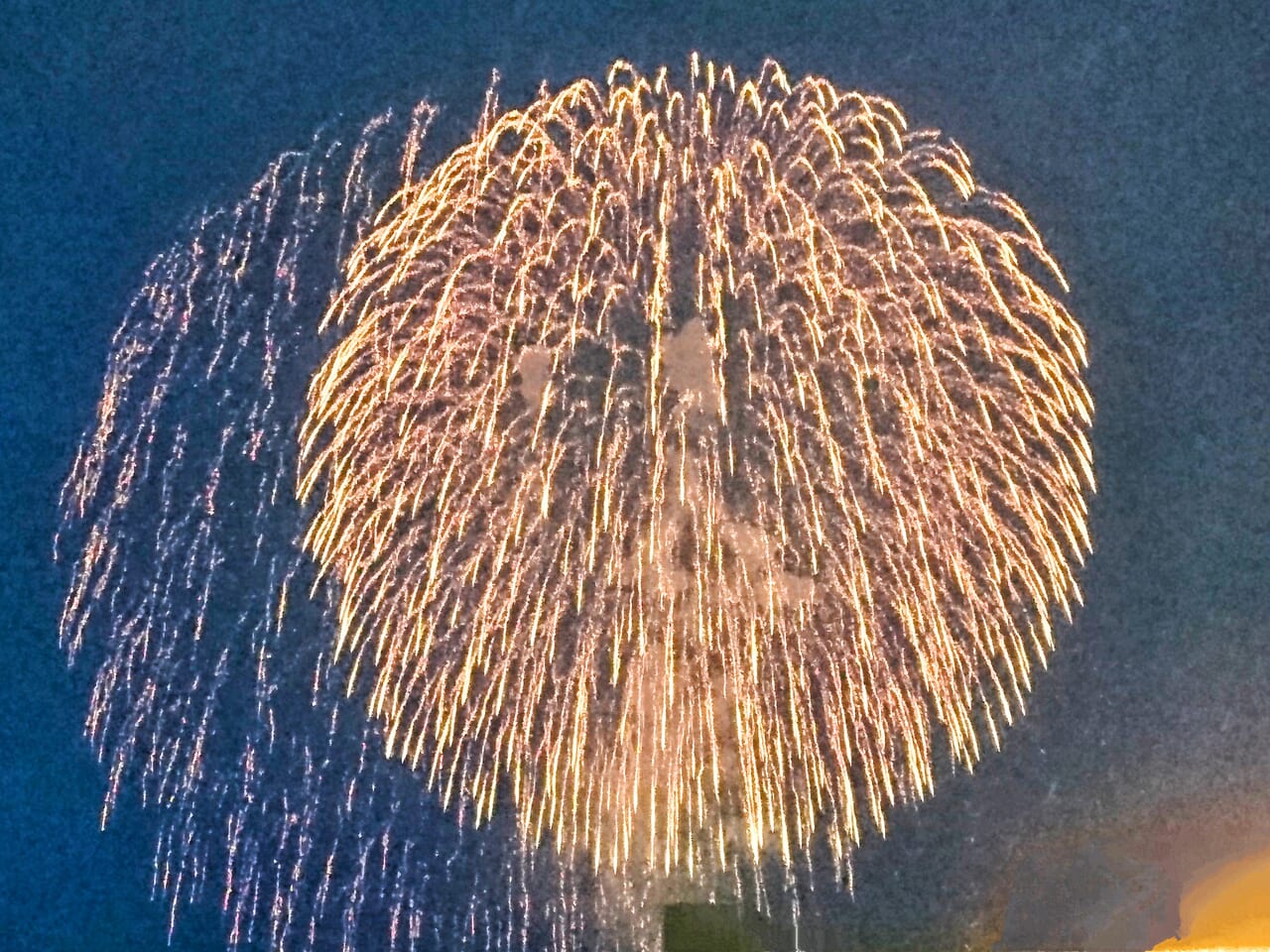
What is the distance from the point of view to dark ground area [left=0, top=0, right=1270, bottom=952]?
3271 millimetres

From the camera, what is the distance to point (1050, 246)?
131 inches

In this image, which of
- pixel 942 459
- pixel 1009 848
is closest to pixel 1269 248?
pixel 942 459

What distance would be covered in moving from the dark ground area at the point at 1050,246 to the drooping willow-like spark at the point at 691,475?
270mm

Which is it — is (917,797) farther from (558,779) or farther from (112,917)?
(112,917)

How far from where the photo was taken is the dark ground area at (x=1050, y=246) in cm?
327

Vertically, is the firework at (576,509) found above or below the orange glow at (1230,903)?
above

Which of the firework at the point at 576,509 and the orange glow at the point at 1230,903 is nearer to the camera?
the firework at the point at 576,509

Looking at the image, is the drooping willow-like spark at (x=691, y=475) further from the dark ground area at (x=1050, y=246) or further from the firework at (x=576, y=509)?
the dark ground area at (x=1050, y=246)

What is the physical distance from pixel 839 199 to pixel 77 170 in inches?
103

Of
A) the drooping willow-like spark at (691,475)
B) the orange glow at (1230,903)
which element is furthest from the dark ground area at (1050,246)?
the drooping willow-like spark at (691,475)

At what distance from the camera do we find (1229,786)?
329 centimetres

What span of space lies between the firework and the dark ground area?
0.15 metres

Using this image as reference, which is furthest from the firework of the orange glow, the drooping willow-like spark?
the orange glow

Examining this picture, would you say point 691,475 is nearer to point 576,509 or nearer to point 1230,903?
point 576,509
